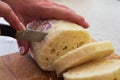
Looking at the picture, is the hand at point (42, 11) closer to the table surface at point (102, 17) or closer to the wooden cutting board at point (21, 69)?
the wooden cutting board at point (21, 69)

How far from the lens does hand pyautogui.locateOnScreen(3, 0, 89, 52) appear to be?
0.84m

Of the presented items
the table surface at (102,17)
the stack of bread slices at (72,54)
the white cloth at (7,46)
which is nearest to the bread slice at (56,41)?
the stack of bread slices at (72,54)

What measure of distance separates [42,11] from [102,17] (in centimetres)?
76

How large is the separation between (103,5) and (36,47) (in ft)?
3.32

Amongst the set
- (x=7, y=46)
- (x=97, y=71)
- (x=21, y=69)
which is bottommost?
(x=7, y=46)

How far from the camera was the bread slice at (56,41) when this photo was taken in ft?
2.58

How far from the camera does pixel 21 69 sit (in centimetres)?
83

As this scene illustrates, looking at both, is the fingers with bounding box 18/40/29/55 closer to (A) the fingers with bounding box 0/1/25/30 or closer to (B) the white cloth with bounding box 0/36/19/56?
(A) the fingers with bounding box 0/1/25/30

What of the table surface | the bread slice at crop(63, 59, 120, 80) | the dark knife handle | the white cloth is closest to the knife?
the dark knife handle

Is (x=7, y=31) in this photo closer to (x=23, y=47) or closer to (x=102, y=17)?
(x=23, y=47)

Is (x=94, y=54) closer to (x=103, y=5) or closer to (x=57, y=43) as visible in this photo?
(x=57, y=43)

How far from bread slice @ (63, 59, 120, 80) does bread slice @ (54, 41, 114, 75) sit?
0.02 meters

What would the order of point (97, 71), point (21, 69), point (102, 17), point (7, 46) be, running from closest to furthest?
point (97, 71) < point (21, 69) < point (7, 46) < point (102, 17)

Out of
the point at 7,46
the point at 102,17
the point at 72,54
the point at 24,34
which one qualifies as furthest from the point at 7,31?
the point at 102,17
